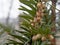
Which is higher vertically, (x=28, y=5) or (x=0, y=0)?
(x=0, y=0)

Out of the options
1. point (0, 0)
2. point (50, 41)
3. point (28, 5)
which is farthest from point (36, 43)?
point (0, 0)

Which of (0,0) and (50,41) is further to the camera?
(0,0)

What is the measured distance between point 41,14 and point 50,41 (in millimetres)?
94

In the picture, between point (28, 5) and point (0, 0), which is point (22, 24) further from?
point (0, 0)

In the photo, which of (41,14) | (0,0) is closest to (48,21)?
(41,14)

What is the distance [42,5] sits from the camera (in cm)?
58

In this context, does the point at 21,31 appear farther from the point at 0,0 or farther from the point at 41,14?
the point at 0,0

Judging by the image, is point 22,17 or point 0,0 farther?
point 0,0

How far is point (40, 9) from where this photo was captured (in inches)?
22.5

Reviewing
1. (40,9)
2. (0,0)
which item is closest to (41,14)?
(40,9)

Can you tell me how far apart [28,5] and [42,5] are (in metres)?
0.06

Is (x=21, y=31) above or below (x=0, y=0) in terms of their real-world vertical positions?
below

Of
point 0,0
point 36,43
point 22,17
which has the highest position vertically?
point 0,0

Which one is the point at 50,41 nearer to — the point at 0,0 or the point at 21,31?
the point at 21,31
